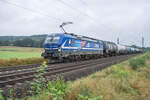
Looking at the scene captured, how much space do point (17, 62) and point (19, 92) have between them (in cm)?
1237

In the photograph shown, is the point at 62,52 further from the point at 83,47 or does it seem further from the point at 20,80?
the point at 20,80

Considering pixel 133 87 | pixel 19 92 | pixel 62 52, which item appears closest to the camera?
pixel 19 92

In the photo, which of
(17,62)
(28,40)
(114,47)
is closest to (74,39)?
(17,62)

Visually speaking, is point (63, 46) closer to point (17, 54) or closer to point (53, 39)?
point (53, 39)

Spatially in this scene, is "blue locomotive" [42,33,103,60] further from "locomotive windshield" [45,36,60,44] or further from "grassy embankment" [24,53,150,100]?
"grassy embankment" [24,53,150,100]

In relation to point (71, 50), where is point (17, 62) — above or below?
below

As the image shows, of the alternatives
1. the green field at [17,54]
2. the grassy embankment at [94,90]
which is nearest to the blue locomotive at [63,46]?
the grassy embankment at [94,90]

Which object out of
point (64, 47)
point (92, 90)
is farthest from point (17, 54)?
point (92, 90)

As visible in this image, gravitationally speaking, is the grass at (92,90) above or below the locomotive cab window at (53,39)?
below

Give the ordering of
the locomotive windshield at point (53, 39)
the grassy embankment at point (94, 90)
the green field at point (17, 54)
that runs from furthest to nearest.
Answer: the green field at point (17, 54) < the locomotive windshield at point (53, 39) < the grassy embankment at point (94, 90)

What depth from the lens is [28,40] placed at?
175 ft

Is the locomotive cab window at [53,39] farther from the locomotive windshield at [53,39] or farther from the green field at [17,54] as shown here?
the green field at [17,54]

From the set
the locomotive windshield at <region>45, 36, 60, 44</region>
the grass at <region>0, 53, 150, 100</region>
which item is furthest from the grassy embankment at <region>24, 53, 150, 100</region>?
the locomotive windshield at <region>45, 36, 60, 44</region>

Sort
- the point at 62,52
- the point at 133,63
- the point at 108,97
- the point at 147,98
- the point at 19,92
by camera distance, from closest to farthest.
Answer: the point at 108,97 → the point at 19,92 → the point at 147,98 → the point at 133,63 → the point at 62,52
